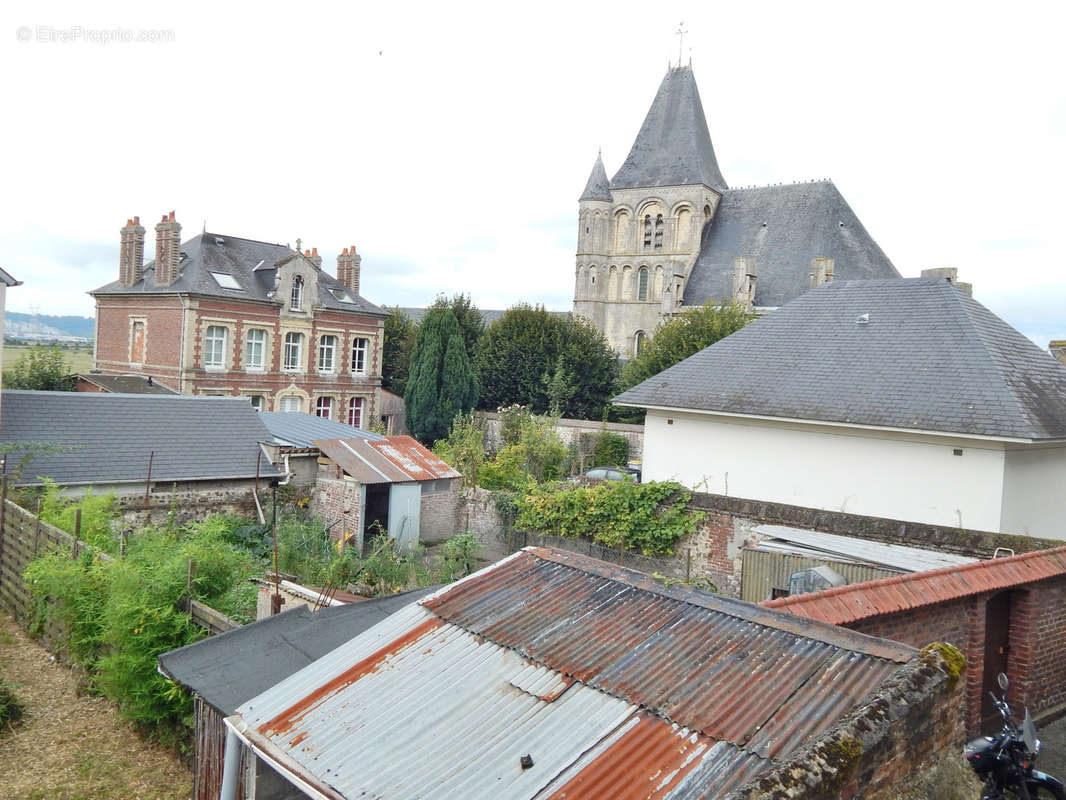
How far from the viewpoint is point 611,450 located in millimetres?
29438

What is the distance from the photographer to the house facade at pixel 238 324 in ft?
96.6

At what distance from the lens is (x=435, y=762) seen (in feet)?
11.5

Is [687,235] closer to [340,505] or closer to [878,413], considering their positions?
[878,413]

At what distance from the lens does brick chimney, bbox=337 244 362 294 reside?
36188mm

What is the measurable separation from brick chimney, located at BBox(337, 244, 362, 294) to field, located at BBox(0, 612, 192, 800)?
29558 mm

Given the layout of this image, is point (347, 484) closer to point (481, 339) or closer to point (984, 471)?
point (984, 471)

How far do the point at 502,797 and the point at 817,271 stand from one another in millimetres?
33832

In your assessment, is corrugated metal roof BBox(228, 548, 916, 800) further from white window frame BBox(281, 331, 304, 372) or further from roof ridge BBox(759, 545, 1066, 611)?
white window frame BBox(281, 331, 304, 372)

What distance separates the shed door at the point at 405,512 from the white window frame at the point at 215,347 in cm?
1656

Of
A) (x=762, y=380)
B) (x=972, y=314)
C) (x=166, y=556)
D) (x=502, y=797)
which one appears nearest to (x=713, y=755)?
(x=502, y=797)

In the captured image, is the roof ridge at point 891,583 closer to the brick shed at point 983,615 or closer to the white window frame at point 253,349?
the brick shed at point 983,615

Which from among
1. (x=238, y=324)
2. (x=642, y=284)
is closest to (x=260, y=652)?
(x=238, y=324)

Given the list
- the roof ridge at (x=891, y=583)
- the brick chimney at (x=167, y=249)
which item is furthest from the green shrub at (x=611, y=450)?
the roof ridge at (x=891, y=583)

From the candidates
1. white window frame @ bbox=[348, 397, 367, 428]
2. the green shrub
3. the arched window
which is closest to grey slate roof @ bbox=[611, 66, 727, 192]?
the arched window
